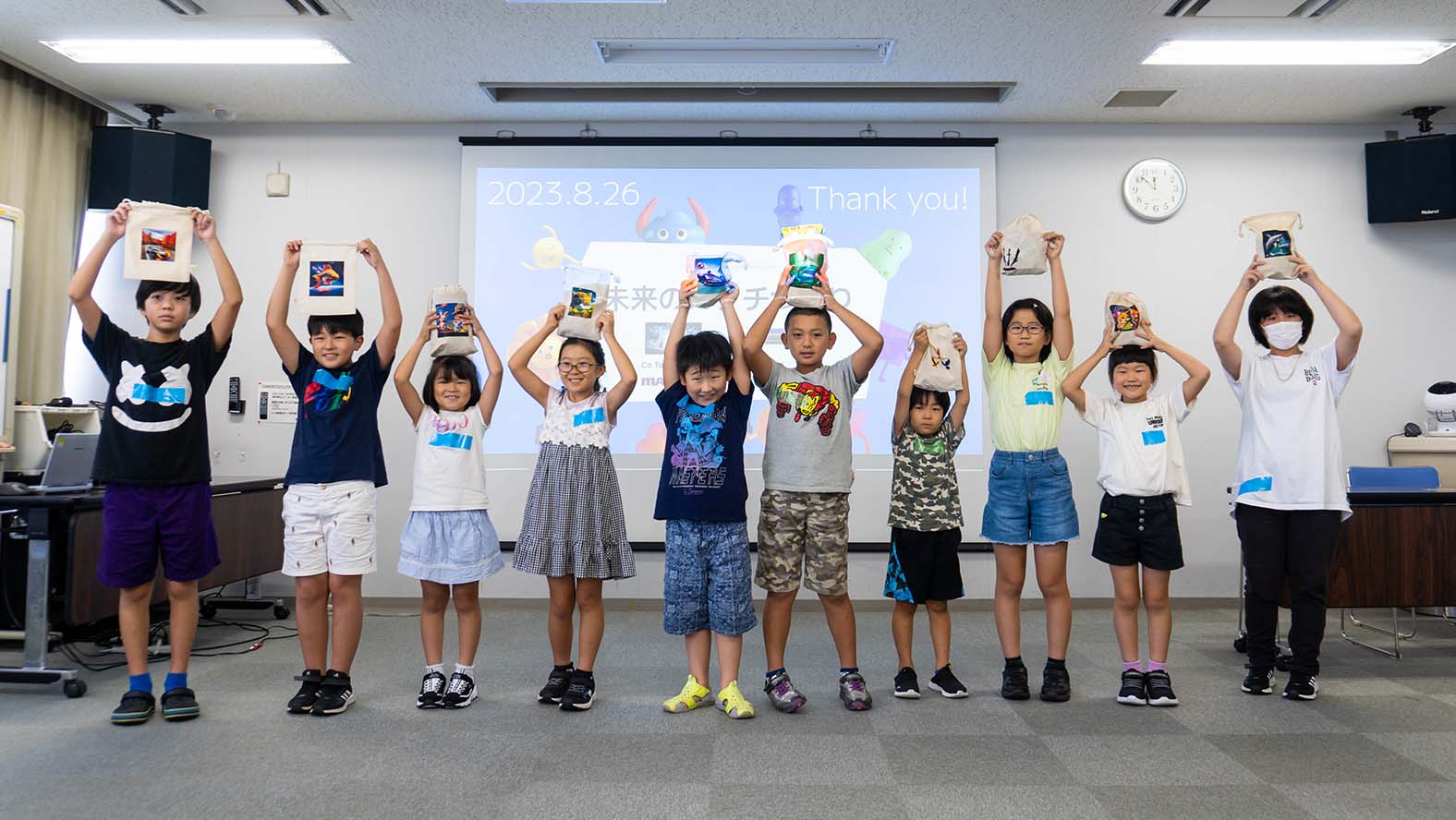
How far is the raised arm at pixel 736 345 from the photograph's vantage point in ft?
9.75

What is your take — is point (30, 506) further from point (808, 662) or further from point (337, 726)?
point (808, 662)

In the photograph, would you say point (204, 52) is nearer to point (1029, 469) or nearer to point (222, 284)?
point (222, 284)

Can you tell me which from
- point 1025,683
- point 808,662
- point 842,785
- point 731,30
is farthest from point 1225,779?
point 731,30

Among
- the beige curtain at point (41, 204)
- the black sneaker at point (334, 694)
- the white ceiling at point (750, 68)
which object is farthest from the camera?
the beige curtain at point (41, 204)

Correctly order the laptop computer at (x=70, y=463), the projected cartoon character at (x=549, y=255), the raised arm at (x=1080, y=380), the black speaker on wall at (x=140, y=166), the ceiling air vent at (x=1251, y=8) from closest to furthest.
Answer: the raised arm at (x=1080, y=380) < the laptop computer at (x=70, y=463) < the ceiling air vent at (x=1251, y=8) < the black speaker on wall at (x=140, y=166) < the projected cartoon character at (x=549, y=255)

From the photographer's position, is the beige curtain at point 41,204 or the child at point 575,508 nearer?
the child at point 575,508

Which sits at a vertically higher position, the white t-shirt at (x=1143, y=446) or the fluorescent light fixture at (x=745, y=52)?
the fluorescent light fixture at (x=745, y=52)

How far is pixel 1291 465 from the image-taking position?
306 centimetres

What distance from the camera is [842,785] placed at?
2270mm

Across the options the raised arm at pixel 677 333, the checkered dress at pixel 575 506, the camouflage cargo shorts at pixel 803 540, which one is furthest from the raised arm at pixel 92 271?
the camouflage cargo shorts at pixel 803 540

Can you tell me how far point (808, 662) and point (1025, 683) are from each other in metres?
0.94

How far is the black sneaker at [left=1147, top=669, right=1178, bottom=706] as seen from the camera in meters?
2.99

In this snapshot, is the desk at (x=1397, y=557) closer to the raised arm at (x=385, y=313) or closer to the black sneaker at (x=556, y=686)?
the black sneaker at (x=556, y=686)

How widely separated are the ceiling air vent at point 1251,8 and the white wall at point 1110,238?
1.29 meters
